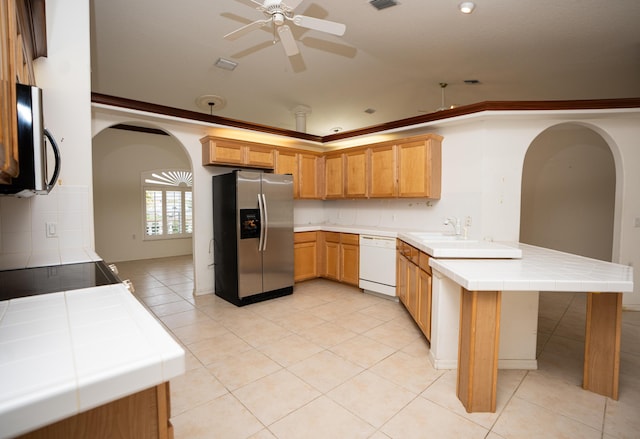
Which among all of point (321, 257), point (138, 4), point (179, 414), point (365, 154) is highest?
point (138, 4)

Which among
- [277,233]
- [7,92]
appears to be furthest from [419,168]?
[7,92]

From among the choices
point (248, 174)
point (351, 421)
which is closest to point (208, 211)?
point (248, 174)

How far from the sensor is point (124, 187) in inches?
272

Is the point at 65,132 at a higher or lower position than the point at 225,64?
lower

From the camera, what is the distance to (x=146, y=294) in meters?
4.42

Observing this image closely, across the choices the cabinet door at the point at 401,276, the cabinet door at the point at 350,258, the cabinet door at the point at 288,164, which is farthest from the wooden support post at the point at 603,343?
the cabinet door at the point at 288,164

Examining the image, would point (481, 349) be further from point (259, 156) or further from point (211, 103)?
point (211, 103)

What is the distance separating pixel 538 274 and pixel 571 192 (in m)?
4.75

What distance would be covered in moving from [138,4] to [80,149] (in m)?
1.41

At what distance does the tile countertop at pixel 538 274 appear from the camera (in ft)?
5.58

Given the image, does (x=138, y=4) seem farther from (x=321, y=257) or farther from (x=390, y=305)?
(x=390, y=305)

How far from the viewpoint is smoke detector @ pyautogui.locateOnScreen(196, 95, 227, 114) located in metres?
4.89

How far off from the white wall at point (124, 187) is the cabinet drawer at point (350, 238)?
12.8 feet

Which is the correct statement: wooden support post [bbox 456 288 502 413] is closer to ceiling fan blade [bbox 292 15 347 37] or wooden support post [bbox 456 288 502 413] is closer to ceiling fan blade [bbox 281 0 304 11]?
ceiling fan blade [bbox 292 15 347 37]
